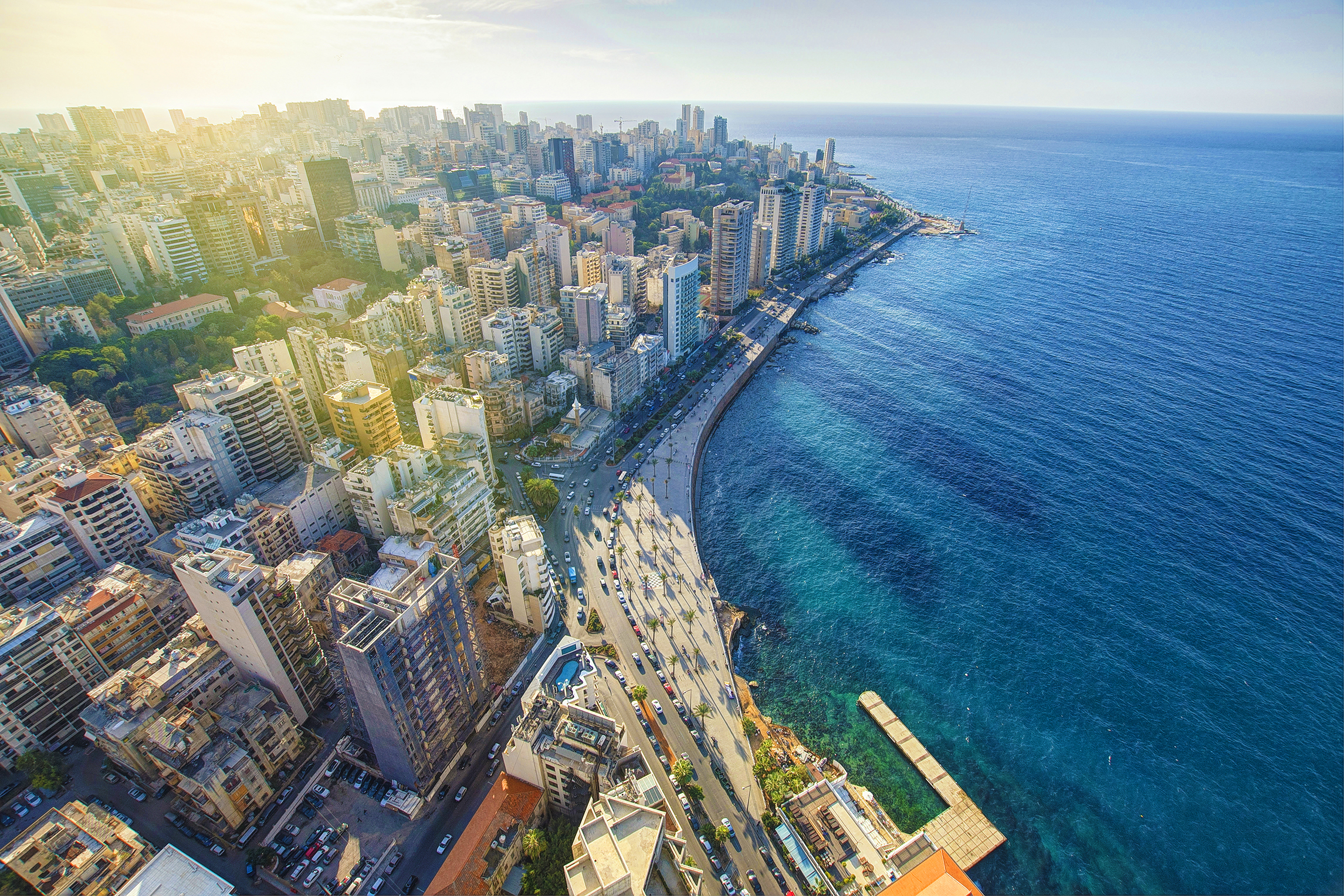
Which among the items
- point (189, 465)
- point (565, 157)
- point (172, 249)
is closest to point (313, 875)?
point (189, 465)

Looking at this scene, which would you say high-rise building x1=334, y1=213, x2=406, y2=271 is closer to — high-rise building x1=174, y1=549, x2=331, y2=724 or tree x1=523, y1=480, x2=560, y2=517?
tree x1=523, y1=480, x2=560, y2=517

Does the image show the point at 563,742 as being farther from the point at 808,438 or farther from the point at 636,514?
the point at 808,438

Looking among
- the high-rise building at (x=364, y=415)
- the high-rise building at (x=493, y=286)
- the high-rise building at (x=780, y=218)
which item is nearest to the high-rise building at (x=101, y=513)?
the high-rise building at (x=364, y=415)

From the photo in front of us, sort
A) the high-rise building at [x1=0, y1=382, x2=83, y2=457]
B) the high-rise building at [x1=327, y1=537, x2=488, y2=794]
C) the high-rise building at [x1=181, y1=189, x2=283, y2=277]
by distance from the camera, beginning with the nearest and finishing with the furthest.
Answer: the high-rise building at [x1=327, y1=537, x2=488, y2=794]
the high-rise building at [x1=0, y1=382, x2=83, y2=457]
the high-rise building at [x1=181, y1=189, x2=283, y2=277]

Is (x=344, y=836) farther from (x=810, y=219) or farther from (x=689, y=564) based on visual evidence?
(x=810, y=219)

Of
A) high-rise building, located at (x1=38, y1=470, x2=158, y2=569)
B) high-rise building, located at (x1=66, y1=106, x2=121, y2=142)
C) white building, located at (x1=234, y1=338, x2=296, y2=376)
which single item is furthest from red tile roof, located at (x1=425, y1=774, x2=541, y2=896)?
high-rise building, located at (x1=66, y1=106, x2=121, y2=142)

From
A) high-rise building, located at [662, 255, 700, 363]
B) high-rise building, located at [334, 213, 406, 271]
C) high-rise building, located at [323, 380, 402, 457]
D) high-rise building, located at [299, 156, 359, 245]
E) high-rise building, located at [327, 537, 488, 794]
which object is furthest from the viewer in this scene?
high-rise building, located at [299, 156, 359, 245]
